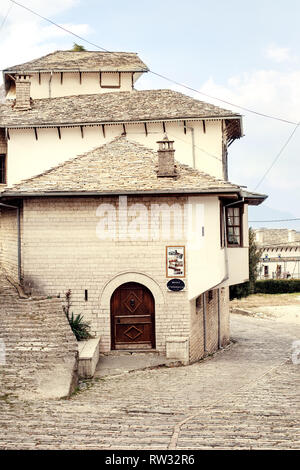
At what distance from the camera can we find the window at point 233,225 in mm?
21391

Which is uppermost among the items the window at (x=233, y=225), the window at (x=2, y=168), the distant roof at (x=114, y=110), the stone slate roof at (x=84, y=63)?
the stone slate roof at (x=84, y=63)

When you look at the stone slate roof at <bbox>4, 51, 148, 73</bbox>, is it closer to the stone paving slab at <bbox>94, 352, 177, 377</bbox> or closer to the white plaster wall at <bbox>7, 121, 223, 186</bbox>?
the white plaster wall at <bbox>7, 121, 223, 186</bbox>

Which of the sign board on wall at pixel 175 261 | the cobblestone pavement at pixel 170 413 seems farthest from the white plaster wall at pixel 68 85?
the cobblestone pavement at pixel 170 413

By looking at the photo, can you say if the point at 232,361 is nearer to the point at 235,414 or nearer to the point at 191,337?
the point at 191,337

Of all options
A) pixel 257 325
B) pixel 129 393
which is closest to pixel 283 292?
pixel 257 325

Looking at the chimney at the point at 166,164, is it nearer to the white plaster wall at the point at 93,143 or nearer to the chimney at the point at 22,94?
the white plaster wall at the point at 93,143

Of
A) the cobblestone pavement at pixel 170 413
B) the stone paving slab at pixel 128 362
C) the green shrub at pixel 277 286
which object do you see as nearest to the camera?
the cobblestone pavement at pixel 170 413

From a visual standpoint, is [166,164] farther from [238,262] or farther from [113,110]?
[113,110]

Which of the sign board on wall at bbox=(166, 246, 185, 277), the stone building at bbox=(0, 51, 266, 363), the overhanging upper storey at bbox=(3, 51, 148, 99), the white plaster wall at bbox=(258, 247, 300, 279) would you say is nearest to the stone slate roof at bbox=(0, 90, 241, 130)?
the overhanging upper storey at bbox=(3, 51, 148, 99)

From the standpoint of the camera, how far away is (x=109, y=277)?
17188mm

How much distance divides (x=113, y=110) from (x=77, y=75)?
5495 mm

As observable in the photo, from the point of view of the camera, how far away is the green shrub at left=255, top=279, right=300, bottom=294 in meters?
53.6

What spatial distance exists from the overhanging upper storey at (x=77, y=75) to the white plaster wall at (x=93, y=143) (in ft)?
18.0

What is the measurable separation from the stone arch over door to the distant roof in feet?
26.2
